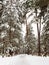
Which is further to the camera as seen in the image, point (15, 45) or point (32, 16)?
point (32, 16)

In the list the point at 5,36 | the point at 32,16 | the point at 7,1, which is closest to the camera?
the point at 5,36

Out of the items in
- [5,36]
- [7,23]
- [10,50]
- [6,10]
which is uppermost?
[6,10]

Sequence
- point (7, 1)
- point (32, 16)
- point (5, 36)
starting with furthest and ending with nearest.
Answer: point (32, 16)
point (7, 1)
point (5, 36)

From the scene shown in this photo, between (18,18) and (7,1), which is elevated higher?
(7,1)

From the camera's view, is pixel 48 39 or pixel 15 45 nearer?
pixel 15 45

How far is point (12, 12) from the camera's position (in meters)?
22.6

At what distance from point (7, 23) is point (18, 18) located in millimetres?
1686

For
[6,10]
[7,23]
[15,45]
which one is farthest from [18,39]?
[6,10]

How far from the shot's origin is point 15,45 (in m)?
22.3

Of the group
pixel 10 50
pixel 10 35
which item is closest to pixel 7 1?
pixel 10 35

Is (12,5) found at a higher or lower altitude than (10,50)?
higher

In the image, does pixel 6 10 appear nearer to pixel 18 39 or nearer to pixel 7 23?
pixel 7 23

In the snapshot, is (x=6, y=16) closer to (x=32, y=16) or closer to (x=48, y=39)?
(x=32, y=16)

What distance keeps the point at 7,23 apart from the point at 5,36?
1.62 meters
